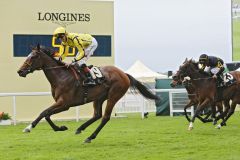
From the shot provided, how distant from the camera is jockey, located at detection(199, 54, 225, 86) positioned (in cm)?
1309

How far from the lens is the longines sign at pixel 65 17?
18766 mm

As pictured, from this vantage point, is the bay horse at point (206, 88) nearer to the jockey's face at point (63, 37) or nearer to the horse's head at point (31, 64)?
the jockey's face at point (63, 37)

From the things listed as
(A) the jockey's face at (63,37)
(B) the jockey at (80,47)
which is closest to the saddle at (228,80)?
(B) the jockey at (80,47)

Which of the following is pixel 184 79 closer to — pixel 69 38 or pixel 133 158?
pixel 69 38

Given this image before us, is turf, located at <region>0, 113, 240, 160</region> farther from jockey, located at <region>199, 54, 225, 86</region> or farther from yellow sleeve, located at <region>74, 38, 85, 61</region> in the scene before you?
jockey, located at <region>199, 54, 225, 86</region>

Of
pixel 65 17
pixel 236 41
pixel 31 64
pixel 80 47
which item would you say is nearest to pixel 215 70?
pixel 80 47

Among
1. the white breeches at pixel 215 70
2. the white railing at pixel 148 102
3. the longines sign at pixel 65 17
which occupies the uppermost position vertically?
the longines sign at pixel 65 17

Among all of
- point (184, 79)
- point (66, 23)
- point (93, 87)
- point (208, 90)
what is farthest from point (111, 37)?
point (93, 87)

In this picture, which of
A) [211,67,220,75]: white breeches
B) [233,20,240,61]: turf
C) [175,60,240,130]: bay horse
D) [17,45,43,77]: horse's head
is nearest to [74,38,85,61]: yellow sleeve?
[17,45,43,77]: horse's head

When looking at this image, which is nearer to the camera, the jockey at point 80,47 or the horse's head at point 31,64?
the horse's head at point 31,64

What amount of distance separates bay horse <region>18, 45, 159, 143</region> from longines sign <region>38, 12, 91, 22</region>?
880 centimetres

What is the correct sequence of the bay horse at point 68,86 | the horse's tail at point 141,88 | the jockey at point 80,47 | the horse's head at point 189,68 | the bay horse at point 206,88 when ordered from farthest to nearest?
the horse's head at point 189,68
the bay horse at point 206,88
the horse's tail at point 141,88
the jockey at point 80,47
the bay horse at point 68,86

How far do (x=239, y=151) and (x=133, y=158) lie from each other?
165 centimetres

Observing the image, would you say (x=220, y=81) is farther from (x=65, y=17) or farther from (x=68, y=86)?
(x=65, y=17)
